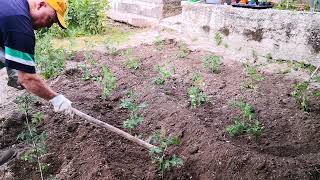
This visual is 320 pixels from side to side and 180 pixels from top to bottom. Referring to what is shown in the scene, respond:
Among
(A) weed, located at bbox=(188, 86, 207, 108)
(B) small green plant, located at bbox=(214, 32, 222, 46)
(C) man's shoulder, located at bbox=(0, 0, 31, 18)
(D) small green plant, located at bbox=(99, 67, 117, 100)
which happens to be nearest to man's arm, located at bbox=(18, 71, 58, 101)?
(C) man's shoulder, located at bbox=(0, 0, 31, 18)

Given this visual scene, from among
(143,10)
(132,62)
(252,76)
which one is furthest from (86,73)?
(143,10)

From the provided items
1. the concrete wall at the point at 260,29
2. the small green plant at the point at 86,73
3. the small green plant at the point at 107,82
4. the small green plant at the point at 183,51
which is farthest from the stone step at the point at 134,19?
the small green plant at the point at 107,82

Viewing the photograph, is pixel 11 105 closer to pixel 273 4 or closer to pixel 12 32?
pixel 12 32

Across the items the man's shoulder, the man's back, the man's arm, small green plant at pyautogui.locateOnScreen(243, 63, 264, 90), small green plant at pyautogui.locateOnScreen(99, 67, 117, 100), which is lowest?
small green plant at pyautogui.locateOnScreen(99, 67, 117, 100)

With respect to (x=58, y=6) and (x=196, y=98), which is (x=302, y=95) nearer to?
(x=196, y=98)

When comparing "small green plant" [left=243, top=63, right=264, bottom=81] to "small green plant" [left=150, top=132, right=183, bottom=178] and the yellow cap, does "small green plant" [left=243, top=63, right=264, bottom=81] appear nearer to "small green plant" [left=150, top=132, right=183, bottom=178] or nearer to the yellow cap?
"small green plant" [left=150, top=132, right=183, bottom=178]

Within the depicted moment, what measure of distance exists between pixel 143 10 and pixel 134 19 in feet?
1.27

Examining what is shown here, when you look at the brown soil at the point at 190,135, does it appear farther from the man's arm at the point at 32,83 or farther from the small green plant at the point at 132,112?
the man's arm at the point at 32,83

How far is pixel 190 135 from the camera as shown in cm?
374

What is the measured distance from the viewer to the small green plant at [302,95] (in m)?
4.16

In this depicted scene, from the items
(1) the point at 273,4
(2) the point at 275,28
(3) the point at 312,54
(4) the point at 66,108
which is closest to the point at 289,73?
(3) the point at 312,54

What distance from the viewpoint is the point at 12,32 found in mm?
2758

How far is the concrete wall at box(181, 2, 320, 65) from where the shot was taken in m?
5.24

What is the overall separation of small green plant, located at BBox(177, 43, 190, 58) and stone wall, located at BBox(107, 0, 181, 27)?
5.19ft
